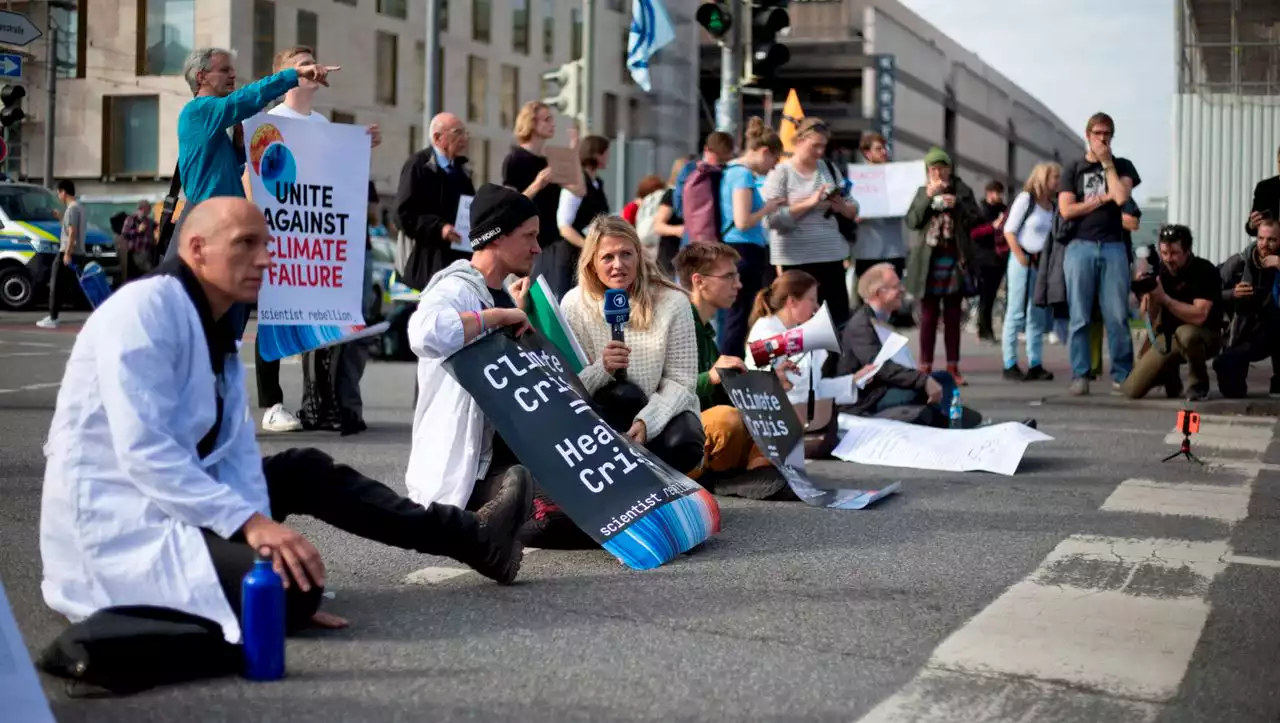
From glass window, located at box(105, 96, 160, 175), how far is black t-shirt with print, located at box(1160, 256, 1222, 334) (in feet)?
102

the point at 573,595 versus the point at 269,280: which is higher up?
the point at 269,280

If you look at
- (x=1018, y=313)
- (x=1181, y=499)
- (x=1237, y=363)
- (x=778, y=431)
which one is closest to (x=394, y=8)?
(x=1018, y=313)

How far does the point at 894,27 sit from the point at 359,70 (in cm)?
2295

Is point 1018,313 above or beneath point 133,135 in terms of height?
beneath

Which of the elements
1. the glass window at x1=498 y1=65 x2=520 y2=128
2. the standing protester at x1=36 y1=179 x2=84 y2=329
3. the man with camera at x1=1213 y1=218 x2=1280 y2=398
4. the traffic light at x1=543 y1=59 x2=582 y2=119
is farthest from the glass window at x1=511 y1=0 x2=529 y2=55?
the man with camera at x1=1213 y1=218 x2=1280 y2=398

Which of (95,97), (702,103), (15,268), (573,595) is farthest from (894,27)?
(573,595)

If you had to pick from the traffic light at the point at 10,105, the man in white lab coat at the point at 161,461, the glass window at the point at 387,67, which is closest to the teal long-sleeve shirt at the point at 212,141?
the man in white lab coat at the point at 161,461

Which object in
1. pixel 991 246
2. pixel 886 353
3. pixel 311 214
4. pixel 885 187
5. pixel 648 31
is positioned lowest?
pixel 886 353

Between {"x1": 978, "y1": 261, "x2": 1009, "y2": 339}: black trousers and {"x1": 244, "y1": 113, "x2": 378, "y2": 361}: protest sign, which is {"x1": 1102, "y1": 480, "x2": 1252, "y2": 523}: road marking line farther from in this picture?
{"x1": 978, "y1": 261, "x2": 1009, "y2": 339}: black trousers

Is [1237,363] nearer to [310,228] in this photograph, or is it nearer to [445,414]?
[310,228]

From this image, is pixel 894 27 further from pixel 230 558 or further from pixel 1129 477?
pixel 230 558

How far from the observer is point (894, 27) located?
5956 cm

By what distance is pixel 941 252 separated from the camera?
1323 centimetres

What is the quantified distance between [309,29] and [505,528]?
40.0m
